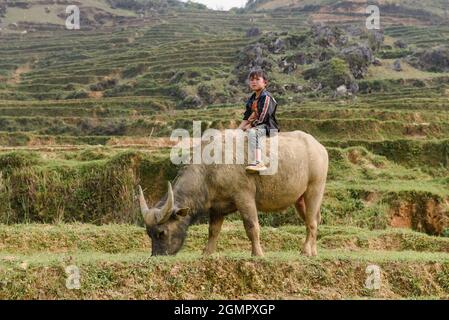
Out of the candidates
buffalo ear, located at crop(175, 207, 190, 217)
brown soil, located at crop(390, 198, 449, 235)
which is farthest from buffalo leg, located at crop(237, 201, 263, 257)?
brown soil, located at crop(390, 198, 449, 235)

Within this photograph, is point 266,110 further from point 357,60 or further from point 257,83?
point 357,60

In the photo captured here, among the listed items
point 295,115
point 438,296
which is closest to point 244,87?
point 295,115

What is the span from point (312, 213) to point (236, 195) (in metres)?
1.37

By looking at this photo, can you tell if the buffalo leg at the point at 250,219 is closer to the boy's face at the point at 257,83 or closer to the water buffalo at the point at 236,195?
the water buffalo at the point at 236,195

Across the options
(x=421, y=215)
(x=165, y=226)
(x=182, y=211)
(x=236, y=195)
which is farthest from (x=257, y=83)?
(x=421, y=215)

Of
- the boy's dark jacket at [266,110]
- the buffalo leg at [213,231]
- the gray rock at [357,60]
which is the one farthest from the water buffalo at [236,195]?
the gray rock at [357,60]

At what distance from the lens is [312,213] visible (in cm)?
891

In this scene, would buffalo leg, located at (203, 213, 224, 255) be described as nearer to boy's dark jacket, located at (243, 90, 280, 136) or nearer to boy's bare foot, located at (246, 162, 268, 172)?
boy's bare foot, located at (246, 162, 268, 172)

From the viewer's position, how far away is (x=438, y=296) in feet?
27.5

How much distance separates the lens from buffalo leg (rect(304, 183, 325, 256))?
885 cm

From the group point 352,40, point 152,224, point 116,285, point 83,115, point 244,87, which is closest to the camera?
point 116,285

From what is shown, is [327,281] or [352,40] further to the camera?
[352,40]
